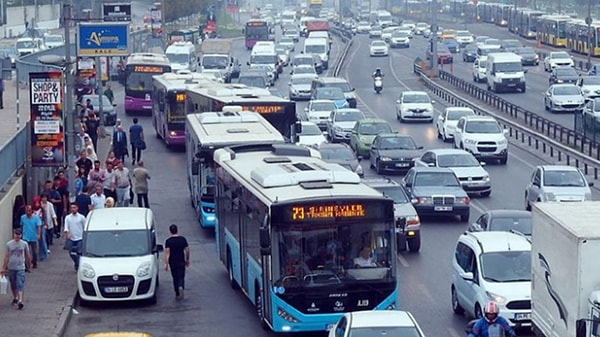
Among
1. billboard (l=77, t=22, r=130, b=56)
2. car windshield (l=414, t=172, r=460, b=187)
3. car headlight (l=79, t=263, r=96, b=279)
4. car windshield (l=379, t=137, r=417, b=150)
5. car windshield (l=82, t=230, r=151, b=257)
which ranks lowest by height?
car windshield (l=379, t=137, r=417, b=150)

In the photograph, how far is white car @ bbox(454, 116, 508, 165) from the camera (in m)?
46.0

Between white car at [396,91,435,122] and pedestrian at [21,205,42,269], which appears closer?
pedestrian at [21,205,42,269]

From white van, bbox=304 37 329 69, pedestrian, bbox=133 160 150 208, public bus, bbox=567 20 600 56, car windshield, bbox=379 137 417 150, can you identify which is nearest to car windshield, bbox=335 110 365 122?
car windshield, bbox=379 137 417 150

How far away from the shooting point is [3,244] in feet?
93.3

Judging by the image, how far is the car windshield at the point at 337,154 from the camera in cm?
3934

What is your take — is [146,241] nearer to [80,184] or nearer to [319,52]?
[80,184]

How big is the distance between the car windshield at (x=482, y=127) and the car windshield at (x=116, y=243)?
22731mm

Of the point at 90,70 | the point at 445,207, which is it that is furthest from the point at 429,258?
the point at 90,70

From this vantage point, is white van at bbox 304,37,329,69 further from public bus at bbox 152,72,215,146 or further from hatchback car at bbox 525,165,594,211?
hatchback car at bbox 525,165,594,211

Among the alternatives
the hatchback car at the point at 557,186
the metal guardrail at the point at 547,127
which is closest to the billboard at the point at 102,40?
the hatchback car at the point at 557,186

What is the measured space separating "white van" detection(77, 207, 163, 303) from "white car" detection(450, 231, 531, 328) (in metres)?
5.71

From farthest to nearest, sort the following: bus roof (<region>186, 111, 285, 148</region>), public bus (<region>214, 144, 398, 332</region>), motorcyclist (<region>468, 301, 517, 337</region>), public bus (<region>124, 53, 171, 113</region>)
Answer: public bus (<region>124, 53, 171, 113</region>) < bus roof (<region>186, 111, 285, 148</region>) < public bus (<region>214, 144, 398, 332</region>) < motorcyclist (<region>468, 301, 517, 337</region>)

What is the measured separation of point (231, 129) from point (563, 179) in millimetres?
8479

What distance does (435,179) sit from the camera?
A: 1372 inches
